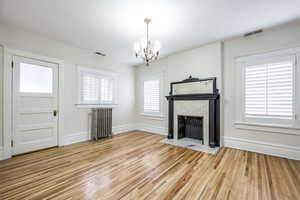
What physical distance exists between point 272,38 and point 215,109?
208 centimetres

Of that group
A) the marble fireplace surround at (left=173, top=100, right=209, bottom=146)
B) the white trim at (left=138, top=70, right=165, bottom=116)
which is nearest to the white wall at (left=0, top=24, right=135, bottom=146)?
the white trim at (left=138, top=70, right=165, bottom=116)

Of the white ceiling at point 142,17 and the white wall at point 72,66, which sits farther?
the white wall at point 72,66

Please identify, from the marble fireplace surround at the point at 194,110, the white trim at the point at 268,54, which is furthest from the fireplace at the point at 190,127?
the white trim at the point at 268,54

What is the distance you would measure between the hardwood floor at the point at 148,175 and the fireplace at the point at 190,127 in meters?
1.00

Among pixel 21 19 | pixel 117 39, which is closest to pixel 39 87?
pixel 21 19

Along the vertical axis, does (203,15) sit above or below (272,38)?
above

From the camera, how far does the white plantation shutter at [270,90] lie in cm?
282

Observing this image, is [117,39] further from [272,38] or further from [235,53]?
[272,38]

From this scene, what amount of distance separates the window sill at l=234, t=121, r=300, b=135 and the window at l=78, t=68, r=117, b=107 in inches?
164

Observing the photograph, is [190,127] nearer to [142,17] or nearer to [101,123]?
[101,123]

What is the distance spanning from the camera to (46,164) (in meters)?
2.58

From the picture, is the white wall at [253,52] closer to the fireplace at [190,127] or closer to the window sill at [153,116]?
the fireplace at [190,127]

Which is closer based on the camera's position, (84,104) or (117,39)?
(117,39)

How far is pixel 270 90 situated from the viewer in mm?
2998
